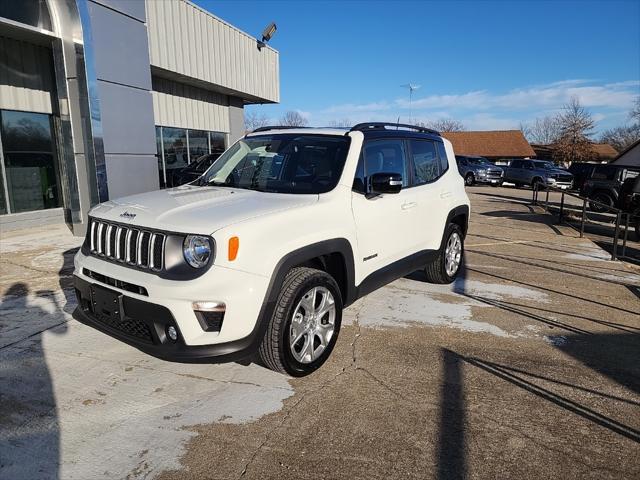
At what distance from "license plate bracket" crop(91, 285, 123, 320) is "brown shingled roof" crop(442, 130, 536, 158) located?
175 ft

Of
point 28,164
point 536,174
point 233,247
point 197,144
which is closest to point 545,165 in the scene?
point 536,174

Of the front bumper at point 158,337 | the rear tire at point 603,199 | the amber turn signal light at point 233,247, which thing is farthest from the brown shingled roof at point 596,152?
the front bumper at point 158,337

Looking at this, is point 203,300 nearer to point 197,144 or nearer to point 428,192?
point 428,192

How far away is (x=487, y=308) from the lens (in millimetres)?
4988

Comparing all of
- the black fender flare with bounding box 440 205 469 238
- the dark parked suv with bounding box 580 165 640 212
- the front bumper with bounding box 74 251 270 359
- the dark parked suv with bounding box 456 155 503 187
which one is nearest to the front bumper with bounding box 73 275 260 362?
the front bumper with bounding box 74 251 270 359

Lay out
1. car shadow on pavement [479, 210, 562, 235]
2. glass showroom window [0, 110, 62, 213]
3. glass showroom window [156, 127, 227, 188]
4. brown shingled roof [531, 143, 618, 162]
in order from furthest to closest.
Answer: brown shingled roof [531, 143, 618, 162] → glass showroom window [156, 127, 227, 188] → car shadow on pavement [479, 210, 562, 235] → glass showroom window [0, 110, 62, 213]

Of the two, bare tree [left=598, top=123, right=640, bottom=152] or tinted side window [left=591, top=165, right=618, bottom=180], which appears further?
bare tree [left=598, top=123, right=640, bottom=152]

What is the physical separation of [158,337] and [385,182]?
2088 mm

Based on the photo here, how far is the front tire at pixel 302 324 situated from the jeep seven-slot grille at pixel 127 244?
85cm

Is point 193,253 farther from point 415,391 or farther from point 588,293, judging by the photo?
point 588,293

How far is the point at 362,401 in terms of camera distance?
3.07m

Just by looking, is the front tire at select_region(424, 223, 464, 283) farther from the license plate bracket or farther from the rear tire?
the rear tire

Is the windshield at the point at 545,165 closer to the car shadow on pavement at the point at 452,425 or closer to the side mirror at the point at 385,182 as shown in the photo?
the side mirror at the point at 385,182

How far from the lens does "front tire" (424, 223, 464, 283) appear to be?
5.50 m
